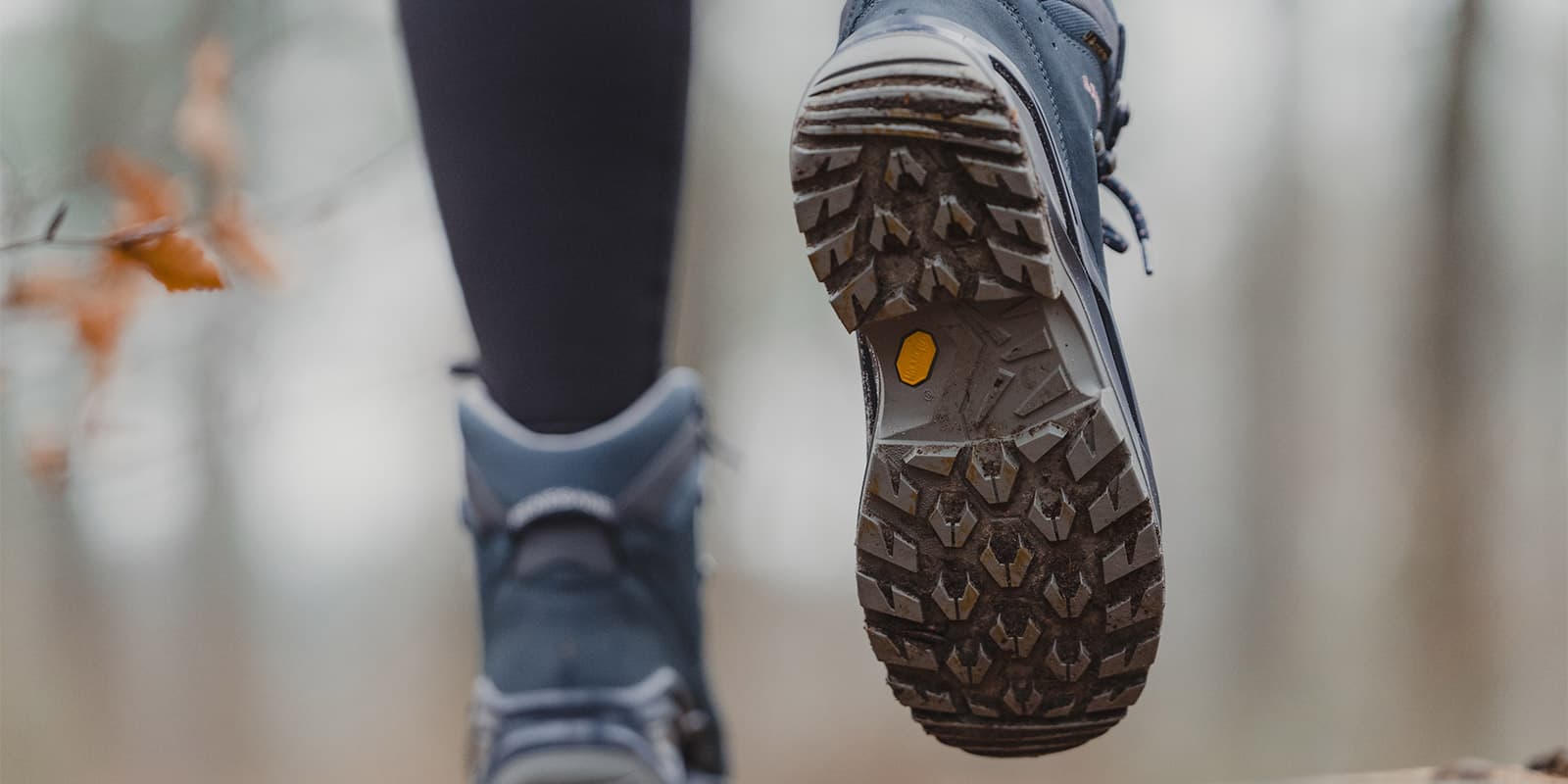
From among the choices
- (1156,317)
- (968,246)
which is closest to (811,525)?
(1156,317)

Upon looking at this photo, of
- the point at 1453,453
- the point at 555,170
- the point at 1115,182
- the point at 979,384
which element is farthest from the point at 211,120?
the point at 1453,453

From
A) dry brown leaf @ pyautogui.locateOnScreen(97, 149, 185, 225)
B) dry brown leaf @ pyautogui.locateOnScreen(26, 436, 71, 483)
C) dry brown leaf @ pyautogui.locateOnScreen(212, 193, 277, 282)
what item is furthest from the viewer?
dry brown leaf @ pyautogui.locateOnScreen(26, 436, 71, 483)

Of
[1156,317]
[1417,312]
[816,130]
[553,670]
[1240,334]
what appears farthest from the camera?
[1417,312]

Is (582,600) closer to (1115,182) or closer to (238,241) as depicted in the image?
(1115,182)

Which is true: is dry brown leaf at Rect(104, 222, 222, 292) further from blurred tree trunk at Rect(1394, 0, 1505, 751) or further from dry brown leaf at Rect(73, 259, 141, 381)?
blurred tree trunk at Rect(1394, 0, 1505, 751)

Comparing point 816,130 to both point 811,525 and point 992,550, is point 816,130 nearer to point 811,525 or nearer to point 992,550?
point 992,550

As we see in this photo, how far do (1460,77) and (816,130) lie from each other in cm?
313

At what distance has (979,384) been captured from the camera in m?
0.64

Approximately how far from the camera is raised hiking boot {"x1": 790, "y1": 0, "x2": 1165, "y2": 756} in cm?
61

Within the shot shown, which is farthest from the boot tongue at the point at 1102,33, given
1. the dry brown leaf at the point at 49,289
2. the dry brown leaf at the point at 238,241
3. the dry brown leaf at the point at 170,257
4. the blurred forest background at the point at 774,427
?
the blurred forest background at the point at 774,427

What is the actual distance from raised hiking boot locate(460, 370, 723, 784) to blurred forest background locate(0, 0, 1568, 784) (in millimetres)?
1472

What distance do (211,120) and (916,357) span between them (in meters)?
2.19

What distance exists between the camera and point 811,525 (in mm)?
2658

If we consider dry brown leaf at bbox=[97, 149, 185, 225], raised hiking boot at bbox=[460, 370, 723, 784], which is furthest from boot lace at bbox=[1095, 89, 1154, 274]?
dry brown leaf at bbox=[97, 149, 185, 225]
